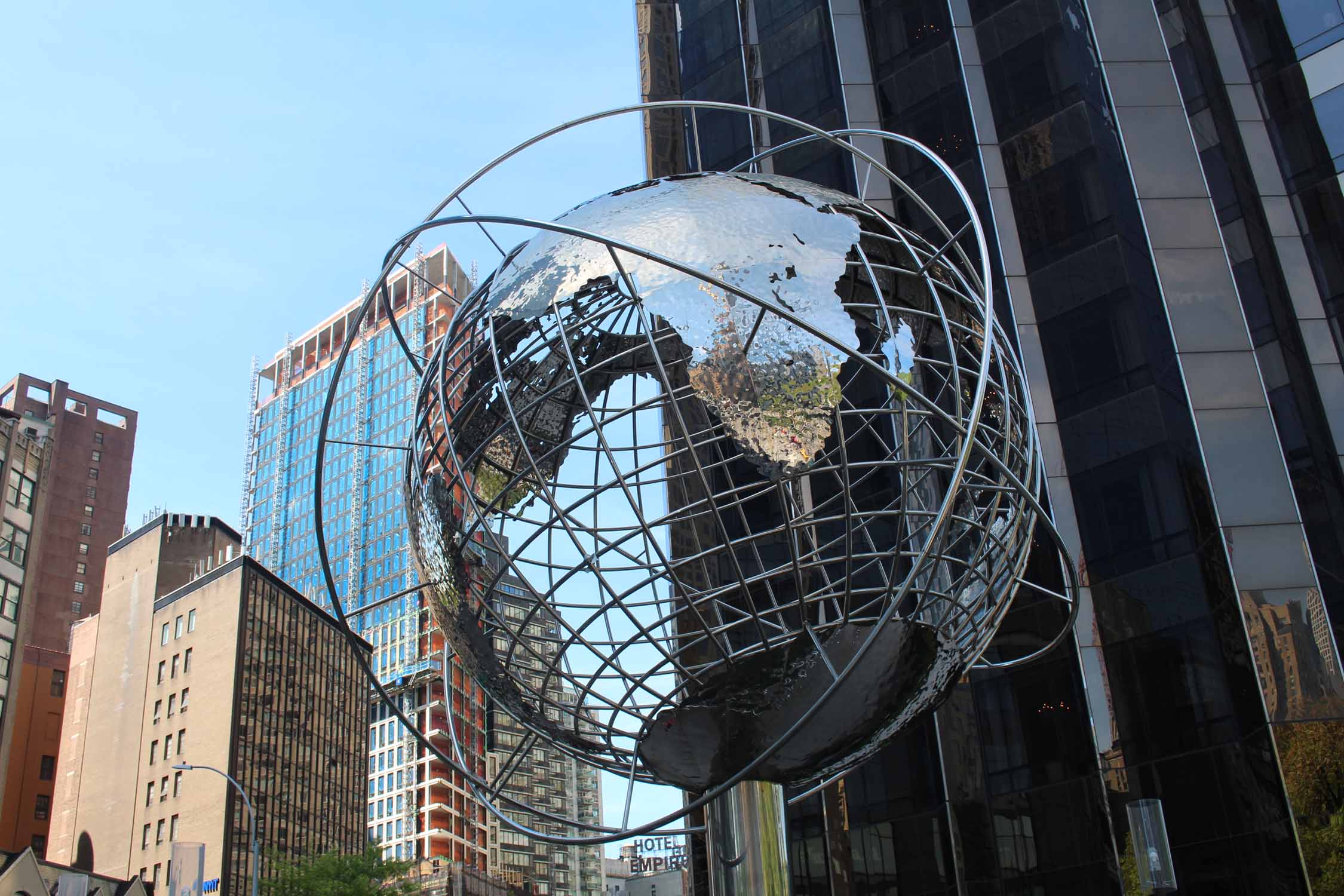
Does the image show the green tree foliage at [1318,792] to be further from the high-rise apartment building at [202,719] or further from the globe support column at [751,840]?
the high-rise apartment building at [202,719]

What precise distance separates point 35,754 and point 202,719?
59.4 ft

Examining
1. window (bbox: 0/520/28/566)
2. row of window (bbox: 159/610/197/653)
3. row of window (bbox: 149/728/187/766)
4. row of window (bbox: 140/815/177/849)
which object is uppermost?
row of window (bbox: 159/610/197/653)

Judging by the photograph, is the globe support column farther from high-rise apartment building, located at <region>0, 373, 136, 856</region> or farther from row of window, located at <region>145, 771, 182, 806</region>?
row of window, located at <region>145, 771, 182, 806</region>

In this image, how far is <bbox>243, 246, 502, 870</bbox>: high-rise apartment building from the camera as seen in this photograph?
305 feet

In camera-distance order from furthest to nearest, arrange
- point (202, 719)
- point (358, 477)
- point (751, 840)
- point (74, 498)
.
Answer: point (358, 477), point (74, 498), point (202, 719), point (751, 840)

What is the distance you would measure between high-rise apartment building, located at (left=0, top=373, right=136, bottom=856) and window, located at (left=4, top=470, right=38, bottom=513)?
0.04m

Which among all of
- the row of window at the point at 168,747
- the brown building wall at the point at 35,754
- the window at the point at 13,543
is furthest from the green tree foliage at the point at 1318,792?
the brown building wall at the point at 35,754

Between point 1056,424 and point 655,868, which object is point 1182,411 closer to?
point 1056,424

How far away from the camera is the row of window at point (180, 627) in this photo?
206ft

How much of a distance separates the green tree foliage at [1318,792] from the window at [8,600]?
3655cm

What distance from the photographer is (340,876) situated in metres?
31.7

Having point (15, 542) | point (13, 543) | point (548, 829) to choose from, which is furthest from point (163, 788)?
point (13, 543)

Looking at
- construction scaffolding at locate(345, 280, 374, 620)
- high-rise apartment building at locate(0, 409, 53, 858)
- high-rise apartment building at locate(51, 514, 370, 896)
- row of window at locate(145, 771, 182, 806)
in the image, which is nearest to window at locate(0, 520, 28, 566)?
high-rise apartment building at locate(0, 409, 53, 858)

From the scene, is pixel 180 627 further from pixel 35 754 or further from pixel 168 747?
pixel 35 754
